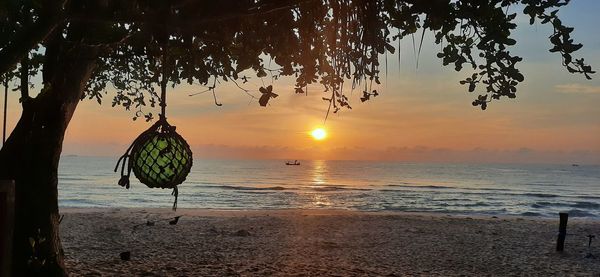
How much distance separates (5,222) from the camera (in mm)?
2943

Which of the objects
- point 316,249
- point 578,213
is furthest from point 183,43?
Result: point 578,213

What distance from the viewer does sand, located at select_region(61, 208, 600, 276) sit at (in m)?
9.61

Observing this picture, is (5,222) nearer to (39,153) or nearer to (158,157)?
(158,157)

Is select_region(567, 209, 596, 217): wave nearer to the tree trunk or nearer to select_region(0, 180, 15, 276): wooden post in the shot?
the tree trunk

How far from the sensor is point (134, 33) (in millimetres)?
3914

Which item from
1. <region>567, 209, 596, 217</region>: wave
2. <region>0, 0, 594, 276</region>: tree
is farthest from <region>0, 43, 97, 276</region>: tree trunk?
<region>567, 209, 596, 217</region>: wave

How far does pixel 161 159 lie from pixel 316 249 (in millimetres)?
8812

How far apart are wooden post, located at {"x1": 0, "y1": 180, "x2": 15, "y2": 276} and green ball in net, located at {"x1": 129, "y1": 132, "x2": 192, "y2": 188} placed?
0.84m

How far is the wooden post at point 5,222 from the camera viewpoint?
2.94 meters

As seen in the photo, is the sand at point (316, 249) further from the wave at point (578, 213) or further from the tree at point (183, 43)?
the wave at point (578, 213)

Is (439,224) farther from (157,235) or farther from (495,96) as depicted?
(495,96)

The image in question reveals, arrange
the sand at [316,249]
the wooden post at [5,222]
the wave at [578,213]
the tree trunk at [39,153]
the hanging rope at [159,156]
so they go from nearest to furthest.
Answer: the wooden post at [5,222], the hanging rope at [159,156], the tree trunk at [39,153], the sand at [316,249], the wave at [578,213]

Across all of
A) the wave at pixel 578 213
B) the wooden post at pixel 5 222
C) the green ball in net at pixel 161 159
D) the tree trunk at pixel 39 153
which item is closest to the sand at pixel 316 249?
the tree trunk at pixel 39 153

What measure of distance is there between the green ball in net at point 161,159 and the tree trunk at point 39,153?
275cm
